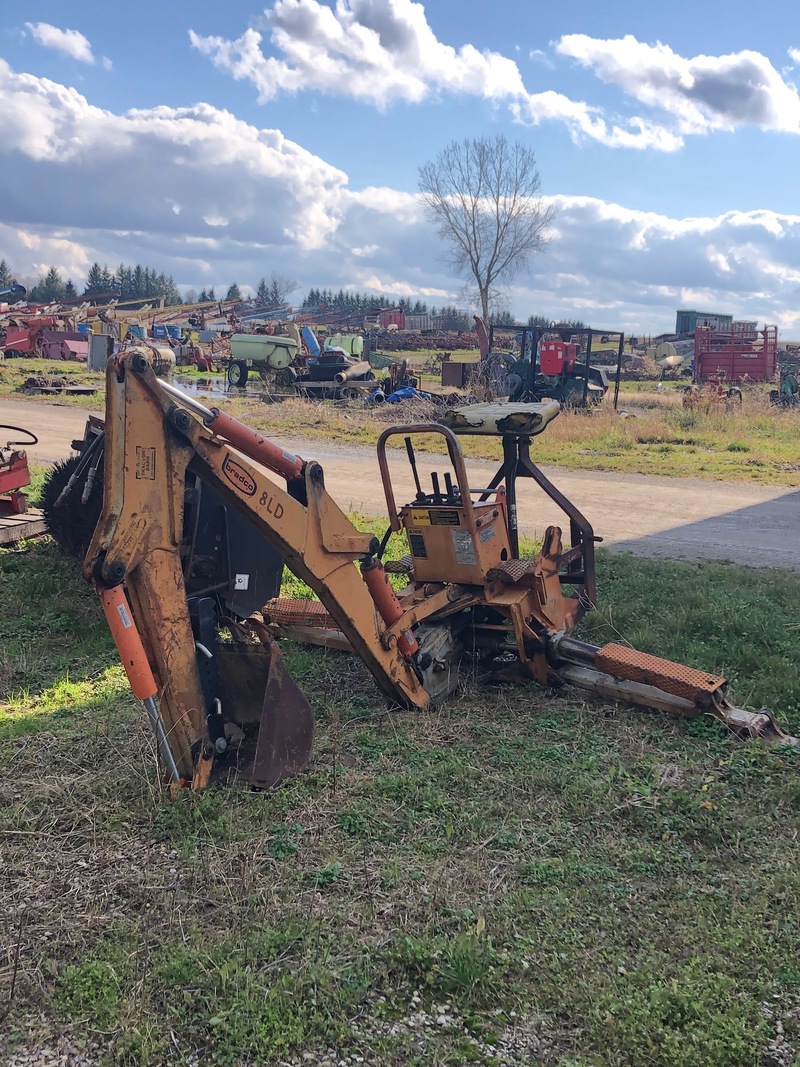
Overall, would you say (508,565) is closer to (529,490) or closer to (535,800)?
(535,800)

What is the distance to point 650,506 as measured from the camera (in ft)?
Answer: 37.9

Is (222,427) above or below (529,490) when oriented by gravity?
above

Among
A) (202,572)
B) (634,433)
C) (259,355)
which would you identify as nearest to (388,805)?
(202,572)

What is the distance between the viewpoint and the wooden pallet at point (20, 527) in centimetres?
871

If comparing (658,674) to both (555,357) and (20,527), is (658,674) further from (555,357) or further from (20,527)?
(555,357)

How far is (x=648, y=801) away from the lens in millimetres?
4387

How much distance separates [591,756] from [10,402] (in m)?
21.9

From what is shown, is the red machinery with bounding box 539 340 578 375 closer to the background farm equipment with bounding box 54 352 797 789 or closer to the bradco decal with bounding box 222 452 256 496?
the background farm equipment with bounding box 54 352 797 789

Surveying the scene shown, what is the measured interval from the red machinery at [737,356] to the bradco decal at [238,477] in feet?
87.7

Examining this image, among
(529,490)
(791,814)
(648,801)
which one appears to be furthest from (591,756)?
(529,490)

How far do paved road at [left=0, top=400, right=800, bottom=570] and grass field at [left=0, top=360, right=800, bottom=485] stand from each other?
83 cm

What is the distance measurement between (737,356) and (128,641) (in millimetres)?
28885

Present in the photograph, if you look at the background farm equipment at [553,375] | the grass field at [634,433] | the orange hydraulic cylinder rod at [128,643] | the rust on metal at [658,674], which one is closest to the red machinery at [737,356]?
the grass field at [634,433]

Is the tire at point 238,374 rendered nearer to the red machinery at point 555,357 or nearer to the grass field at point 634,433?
the grass field at point 634,433
